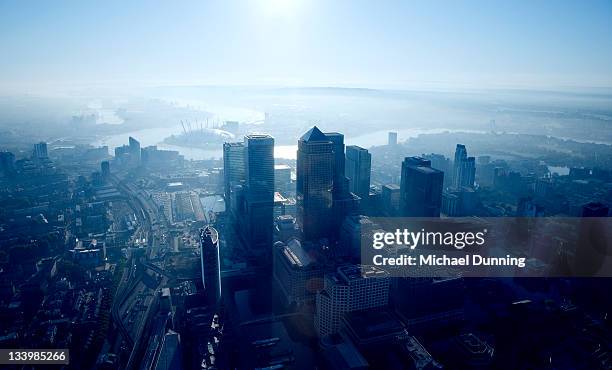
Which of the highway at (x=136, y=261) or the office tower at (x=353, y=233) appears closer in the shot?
the highway at (x=136, y=261)

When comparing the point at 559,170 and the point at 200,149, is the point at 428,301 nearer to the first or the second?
the point at 559,170

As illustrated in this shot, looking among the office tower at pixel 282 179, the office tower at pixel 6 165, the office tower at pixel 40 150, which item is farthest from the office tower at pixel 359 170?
the office tower at pixel 40 150

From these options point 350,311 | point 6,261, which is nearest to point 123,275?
point 6,261

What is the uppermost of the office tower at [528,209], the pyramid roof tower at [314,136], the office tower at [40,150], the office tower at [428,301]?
the pyramid roof tower at [314,136]

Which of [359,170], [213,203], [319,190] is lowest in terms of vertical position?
[213,203]

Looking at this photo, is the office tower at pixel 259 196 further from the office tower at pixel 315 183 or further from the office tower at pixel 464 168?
the office tower at pixel 464 168

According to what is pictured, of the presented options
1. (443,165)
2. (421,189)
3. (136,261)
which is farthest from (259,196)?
(443,165)

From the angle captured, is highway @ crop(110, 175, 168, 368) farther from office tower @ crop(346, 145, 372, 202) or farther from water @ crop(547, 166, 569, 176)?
water @ crop(547, 166, 569, 176)

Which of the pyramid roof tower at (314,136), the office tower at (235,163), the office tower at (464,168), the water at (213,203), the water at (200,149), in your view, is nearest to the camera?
the pyramid roof tower at (314,136)
